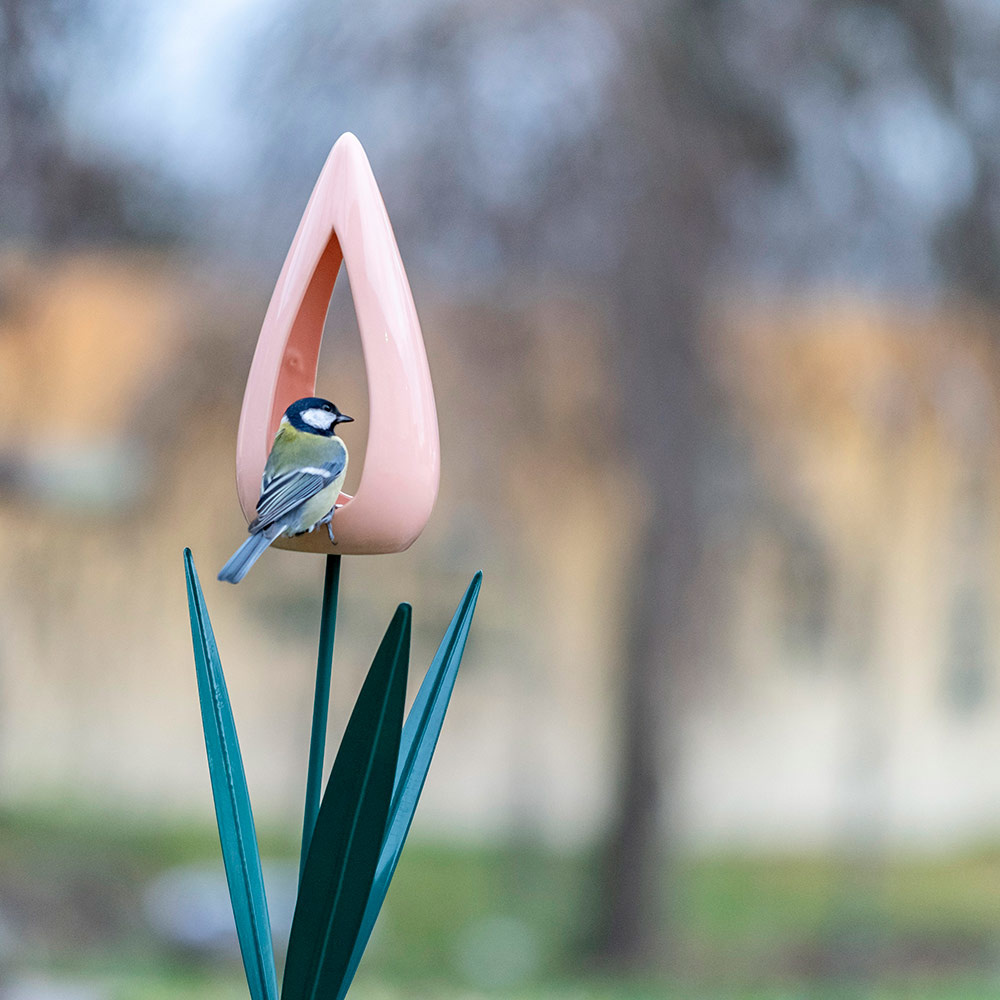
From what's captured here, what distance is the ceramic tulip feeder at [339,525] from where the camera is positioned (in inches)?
→ 25.1

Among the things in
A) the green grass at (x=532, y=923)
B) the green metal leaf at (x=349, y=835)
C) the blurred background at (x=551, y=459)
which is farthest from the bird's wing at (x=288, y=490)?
the green grass at (x=532, y=923)

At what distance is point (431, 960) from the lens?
2285mm

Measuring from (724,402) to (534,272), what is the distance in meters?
0.44

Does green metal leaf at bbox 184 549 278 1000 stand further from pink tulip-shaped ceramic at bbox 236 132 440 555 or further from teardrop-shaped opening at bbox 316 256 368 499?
teardrop-shaped opening at bbox 316 256 368 499

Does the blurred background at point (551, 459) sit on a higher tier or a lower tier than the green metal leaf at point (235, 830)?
higher

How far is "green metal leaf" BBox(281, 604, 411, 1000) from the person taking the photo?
599 mm

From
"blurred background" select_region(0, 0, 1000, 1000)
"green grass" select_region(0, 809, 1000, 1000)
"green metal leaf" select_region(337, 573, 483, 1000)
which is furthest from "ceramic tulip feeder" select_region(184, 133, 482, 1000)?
"green grass" select_region(0, 809, 1000, 1000)

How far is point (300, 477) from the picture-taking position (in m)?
0.65

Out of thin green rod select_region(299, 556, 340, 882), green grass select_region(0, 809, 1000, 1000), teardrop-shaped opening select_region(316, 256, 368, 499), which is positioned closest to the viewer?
thin green rod select_region(299, 556, 340, 882)

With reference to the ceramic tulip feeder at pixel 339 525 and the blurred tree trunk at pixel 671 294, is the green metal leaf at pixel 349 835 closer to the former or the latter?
the ceramic tulip feeder at pixel 339 525

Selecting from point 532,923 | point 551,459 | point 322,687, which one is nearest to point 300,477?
point 322,687

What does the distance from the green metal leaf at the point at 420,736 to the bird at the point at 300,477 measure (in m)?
0.11

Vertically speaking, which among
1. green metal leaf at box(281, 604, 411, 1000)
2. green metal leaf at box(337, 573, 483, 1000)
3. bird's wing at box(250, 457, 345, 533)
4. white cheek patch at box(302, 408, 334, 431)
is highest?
white cheek patch at box(302, 408, 334, 431)

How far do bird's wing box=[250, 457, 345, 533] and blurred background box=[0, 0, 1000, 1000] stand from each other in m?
1.17
